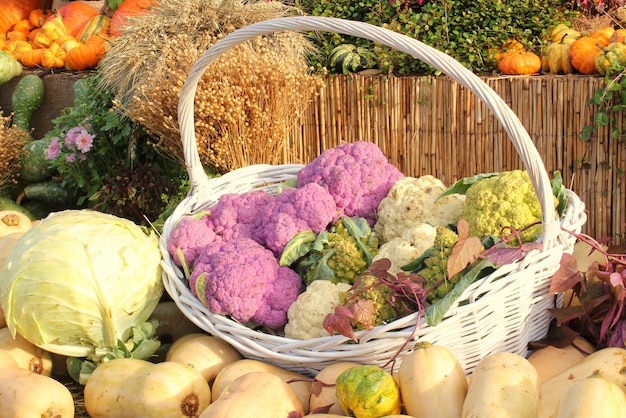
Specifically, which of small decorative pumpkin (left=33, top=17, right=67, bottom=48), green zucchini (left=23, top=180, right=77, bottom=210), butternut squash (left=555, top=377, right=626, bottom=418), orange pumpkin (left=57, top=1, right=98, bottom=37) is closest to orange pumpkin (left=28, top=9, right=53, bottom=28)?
orange pumpkin (left=57, top=1, right=98, bottom=37)

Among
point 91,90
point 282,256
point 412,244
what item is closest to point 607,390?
point 412,244

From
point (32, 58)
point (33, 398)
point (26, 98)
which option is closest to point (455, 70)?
point (33, 398)

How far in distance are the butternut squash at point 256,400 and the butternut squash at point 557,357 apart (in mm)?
700

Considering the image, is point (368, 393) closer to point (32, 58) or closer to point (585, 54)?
point (585, 54)

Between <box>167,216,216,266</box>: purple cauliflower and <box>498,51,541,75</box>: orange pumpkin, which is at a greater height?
<box>498,51,541,75</box>: orange pumpkin

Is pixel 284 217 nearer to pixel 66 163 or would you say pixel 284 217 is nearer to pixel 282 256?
pixel 282 256

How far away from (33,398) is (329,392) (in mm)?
818

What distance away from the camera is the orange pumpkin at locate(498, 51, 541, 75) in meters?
3.96

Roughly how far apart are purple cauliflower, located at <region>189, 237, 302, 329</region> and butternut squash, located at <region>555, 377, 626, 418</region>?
1.01 metres

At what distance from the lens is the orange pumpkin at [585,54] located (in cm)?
376

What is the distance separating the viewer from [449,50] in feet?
13.7

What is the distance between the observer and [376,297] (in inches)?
73.0

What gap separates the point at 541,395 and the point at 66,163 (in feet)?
11.2

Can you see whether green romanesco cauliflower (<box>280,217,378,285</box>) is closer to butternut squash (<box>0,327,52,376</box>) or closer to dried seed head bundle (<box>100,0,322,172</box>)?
butternut squash (<box>0,327,52,376</box>)
